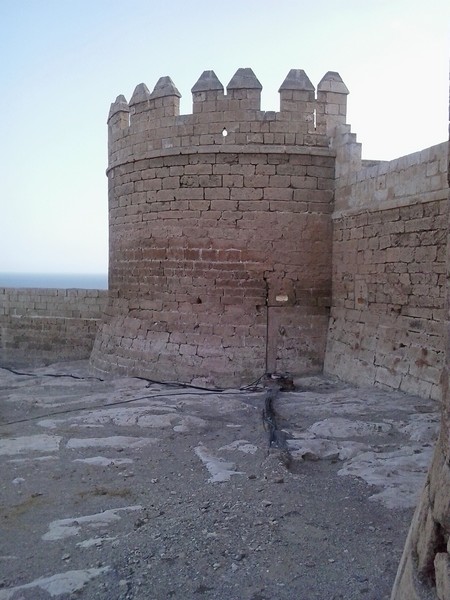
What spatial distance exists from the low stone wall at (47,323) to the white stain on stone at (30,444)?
6.53 meters

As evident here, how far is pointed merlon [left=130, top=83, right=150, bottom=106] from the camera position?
31.1 ft

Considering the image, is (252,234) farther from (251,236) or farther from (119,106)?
(119,106)

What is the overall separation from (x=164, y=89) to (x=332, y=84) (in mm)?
2583

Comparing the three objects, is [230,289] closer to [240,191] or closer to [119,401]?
[240,191]

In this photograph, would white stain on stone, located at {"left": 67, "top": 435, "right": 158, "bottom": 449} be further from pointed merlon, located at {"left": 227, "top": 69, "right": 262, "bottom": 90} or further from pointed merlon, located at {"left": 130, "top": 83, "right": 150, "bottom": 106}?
pointed merlon, located at {"left": 130, "top": 83, "right": 150, "bottom": 106}

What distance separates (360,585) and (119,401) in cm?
513

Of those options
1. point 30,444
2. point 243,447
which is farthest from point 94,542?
point 30,444

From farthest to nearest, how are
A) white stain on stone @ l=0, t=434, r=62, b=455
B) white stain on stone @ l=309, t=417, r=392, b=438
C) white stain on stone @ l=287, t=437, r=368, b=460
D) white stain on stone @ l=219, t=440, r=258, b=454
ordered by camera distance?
white stain on stone @ l=0, t=434, r=62, b=455 < white stain on stone @ l=309, t=417, r=392, b=438 < white stain on stone @ l=219, t=440, r=258, b=454 < white stain on stone @ l=287, t=437, r=368, b=460

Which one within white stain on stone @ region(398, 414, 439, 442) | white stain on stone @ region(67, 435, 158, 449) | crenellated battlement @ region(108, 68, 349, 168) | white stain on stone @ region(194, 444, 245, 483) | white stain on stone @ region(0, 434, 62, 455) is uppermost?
crenellated battlement @ region(108, 68, 349, 168)

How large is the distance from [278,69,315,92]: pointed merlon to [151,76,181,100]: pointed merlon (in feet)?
5.42

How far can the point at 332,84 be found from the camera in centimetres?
891

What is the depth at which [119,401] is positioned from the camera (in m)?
7.70

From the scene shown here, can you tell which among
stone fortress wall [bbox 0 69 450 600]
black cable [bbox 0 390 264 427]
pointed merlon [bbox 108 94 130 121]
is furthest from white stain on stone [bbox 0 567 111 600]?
pointed merlon [bbox 108 94 130 121]

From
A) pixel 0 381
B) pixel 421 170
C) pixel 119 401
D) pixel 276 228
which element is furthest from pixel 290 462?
pixel 0 381
